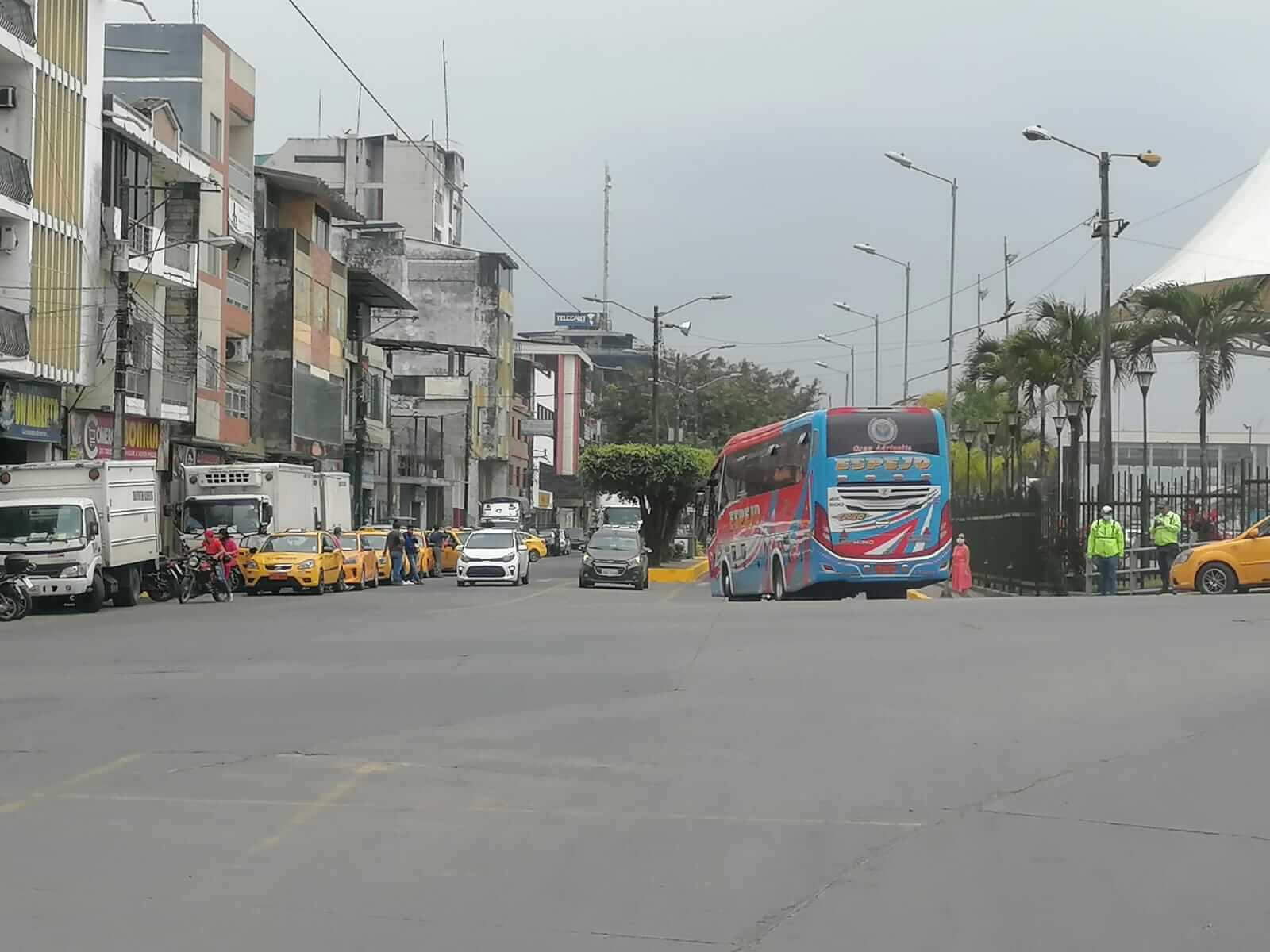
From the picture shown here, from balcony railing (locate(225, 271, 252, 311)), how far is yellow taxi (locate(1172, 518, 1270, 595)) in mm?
33384

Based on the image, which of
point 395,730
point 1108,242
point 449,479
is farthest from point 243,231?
point 395,730

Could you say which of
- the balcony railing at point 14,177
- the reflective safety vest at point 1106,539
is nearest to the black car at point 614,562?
the reflective safety vest at point 1106,539

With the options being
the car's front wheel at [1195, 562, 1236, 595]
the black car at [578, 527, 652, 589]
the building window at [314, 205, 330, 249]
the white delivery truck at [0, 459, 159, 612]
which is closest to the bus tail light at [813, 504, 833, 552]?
the car's front wheel at [1195, 562, 1236, 595]

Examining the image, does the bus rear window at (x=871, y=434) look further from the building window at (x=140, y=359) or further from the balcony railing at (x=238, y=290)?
the balcony railing at (x=238, y=290)

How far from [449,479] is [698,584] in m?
42.9

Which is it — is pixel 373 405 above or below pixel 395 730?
above

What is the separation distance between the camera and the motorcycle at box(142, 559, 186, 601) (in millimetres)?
35031

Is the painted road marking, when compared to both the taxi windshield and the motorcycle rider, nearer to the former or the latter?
the motorcycle rider

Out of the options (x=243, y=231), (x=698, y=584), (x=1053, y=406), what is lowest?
(x=698, y=584)

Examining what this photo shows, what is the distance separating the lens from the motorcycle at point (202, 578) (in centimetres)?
3506

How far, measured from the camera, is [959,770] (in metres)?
10.8

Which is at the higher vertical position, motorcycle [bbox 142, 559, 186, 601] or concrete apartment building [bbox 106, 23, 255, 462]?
concrete apartment building [bbox 106, 23, 255, 462]

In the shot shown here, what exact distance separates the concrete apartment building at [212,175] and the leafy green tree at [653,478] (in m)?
13.5

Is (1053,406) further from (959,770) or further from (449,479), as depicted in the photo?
(449,479)
